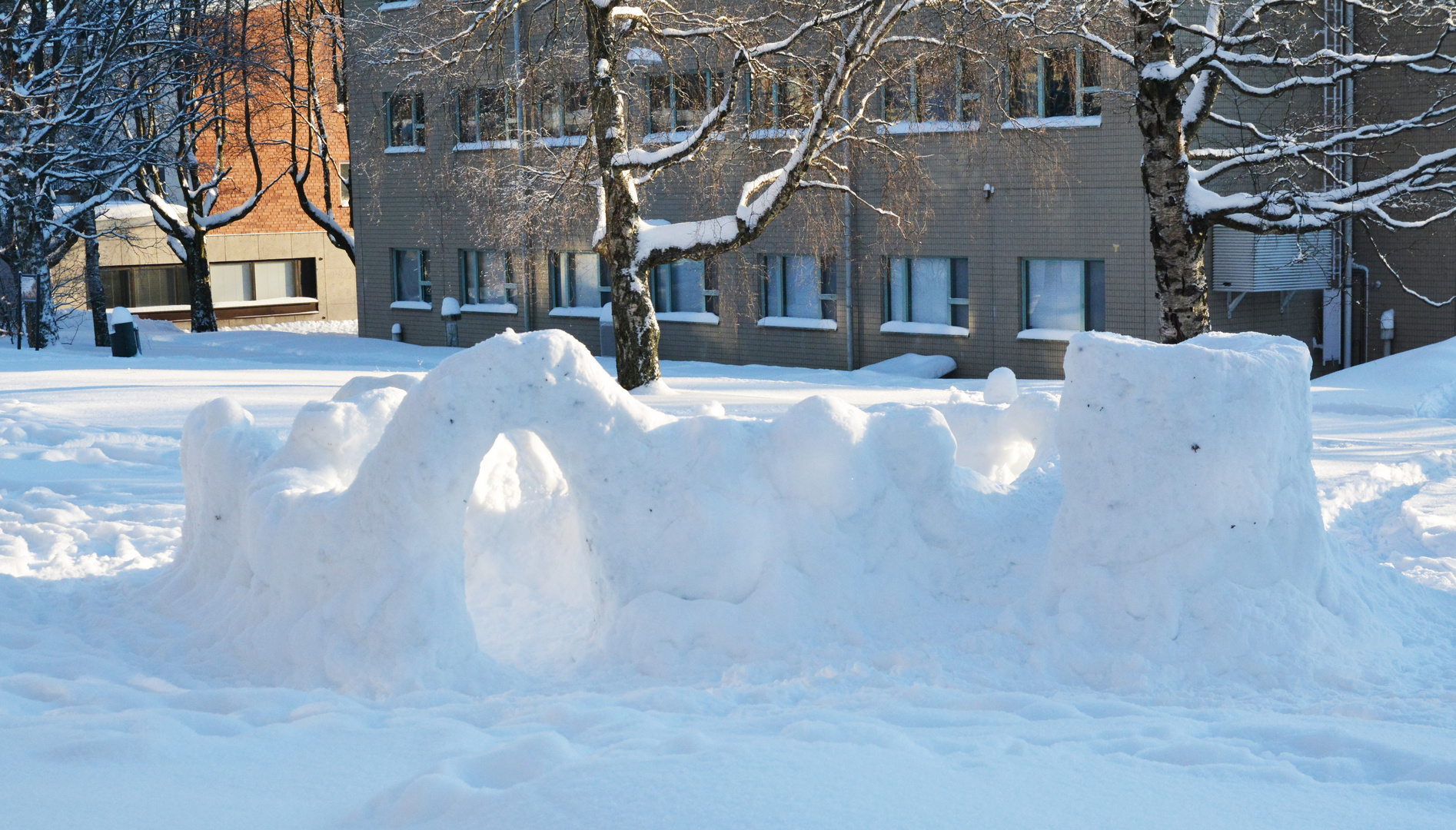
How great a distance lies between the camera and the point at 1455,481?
1041cm

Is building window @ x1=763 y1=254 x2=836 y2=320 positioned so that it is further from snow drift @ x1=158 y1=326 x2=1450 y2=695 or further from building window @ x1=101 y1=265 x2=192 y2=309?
building window @ x1=101 y1=265 x2=192 y2=309

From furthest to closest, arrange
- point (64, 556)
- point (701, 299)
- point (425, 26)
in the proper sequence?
point (701, 299), point (425, 26), point (64, 556)

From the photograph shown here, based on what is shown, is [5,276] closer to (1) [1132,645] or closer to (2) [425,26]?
(2) [425,26]

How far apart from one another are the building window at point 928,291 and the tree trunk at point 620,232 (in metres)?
7.81

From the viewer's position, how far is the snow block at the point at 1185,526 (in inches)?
235

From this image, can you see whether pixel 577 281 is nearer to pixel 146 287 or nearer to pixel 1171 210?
pixel 1171 210

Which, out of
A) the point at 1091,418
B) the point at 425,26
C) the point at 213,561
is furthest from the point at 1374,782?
the point at 425,26

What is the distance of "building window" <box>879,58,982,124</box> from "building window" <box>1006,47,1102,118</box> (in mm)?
1022

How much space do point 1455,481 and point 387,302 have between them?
25.6m

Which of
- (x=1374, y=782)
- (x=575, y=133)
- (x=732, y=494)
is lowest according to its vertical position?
(x=1374, y=782)

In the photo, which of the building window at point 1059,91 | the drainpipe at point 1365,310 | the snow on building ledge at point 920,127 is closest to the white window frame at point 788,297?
the snow on building ledge at point 920,127

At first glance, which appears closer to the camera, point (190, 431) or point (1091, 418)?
point (1091, 418)

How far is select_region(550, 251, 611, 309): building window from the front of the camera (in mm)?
27734

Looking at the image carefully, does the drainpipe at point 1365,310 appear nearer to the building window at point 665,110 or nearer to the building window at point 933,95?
the building window at point 933,95
